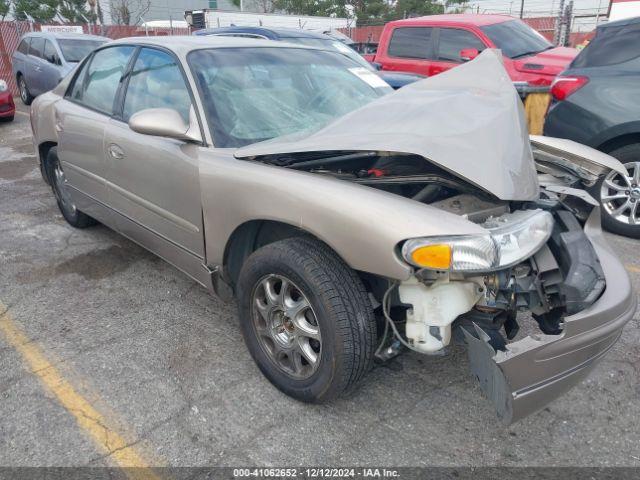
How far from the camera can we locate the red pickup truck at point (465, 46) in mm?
6914

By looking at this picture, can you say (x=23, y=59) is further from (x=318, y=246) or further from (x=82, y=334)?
(x=318, y=246)

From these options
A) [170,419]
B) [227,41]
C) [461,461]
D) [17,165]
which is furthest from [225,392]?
[17,165]

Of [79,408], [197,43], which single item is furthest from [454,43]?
[79,408]

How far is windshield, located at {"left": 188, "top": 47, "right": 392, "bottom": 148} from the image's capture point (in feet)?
9.08

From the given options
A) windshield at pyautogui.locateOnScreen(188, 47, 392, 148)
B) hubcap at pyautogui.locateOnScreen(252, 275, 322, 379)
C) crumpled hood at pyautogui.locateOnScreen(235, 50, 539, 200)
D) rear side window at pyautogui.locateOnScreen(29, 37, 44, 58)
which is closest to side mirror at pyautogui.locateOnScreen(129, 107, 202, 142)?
windshield at pyautogui.locateOnScreen(188, 47, 392, 148)

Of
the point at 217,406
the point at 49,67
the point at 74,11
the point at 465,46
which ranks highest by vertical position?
the point at 74,11

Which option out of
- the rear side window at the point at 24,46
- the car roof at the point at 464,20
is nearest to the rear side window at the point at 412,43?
the car roof at the point at 464,20

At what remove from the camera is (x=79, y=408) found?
2.46 meters

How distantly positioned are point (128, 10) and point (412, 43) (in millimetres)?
34226

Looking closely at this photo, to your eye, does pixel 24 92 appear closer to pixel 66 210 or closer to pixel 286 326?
pixel 66 210

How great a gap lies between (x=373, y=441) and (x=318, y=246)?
0.90 meters

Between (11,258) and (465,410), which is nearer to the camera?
(465,410)

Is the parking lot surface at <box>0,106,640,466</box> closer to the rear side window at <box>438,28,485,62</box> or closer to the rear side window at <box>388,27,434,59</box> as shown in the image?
the rear side window at <box>438,28,485,62</box>

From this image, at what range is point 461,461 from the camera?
2.15m
